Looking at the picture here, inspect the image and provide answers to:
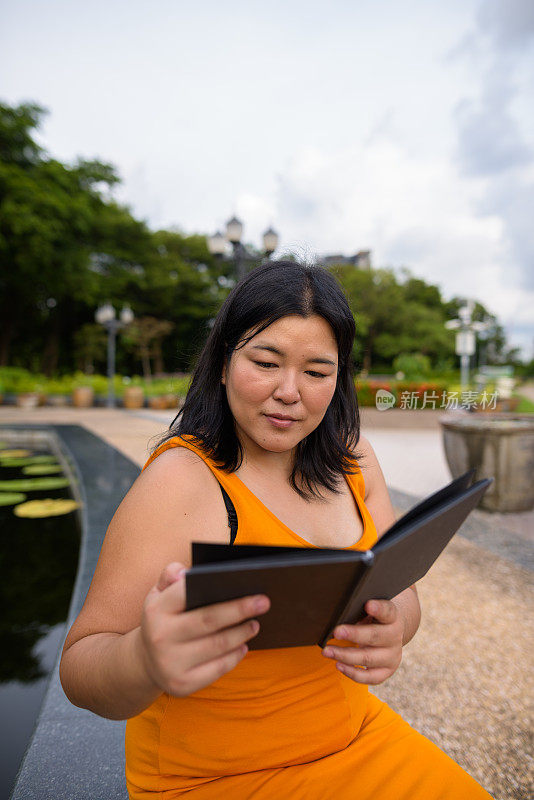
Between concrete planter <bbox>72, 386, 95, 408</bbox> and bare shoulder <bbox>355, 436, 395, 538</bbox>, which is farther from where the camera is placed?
concrete planter <bbox>72, 386, 95, 408</bbox>

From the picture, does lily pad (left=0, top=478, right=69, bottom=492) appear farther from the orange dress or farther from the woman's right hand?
the woman's right hand

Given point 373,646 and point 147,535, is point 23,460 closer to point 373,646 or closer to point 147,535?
point 147,535

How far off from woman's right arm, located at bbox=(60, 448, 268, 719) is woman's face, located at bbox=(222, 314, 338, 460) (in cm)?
13

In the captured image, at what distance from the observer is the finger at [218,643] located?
61cm

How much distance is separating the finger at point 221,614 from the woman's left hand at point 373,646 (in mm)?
214

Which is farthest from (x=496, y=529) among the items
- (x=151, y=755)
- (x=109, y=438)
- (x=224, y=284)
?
(x=224, y=284)

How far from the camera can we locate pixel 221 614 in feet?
1.93

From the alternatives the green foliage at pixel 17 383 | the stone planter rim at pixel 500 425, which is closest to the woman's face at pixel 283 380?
the stone planter rim at pixel 500 425

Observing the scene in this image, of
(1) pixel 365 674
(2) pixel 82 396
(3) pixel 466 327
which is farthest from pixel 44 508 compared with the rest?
(2) pixel 82 396

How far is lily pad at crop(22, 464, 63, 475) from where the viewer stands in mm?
6043

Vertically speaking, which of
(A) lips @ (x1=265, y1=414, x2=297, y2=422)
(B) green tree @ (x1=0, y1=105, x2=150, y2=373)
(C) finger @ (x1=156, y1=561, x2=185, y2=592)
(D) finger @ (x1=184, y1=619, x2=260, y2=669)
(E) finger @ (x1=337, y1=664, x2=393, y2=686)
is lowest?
(E) finger @ (x1=337, y1=664, x2=393, y2=686)

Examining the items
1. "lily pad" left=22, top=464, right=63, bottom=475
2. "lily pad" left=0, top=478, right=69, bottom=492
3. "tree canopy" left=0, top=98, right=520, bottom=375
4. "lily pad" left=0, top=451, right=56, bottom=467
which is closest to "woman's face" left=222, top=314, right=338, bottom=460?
"lily pad" left=0, top=478, right=69, bottom=492

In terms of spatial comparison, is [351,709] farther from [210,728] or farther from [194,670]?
[194,670]

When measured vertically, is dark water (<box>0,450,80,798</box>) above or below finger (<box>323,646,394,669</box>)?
below
